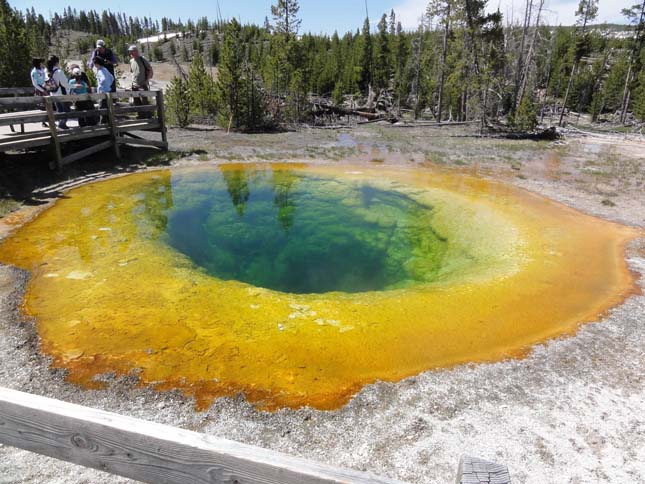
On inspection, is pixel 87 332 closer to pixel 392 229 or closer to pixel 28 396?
pixel 28 396

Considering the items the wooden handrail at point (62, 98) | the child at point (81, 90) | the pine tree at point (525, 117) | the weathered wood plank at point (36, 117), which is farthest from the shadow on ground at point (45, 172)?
the pine tree at point (525, 117)

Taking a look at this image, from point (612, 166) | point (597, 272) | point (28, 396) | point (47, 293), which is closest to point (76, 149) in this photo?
point (47, 293)

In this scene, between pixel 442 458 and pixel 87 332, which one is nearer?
pixel 442 458

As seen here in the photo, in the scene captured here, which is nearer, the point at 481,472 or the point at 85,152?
the point at 481,472

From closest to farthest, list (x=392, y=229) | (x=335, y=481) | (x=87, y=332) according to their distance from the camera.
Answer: (x=335, y=481)
(x=87, y=332)
(x=392, y=229)

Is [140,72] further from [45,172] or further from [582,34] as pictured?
[582,34]

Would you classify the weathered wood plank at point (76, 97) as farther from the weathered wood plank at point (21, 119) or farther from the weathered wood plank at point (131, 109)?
the weathered wood plank at point (131, 109)

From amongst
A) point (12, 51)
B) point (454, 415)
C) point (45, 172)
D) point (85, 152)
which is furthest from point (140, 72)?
point (12, 51)
